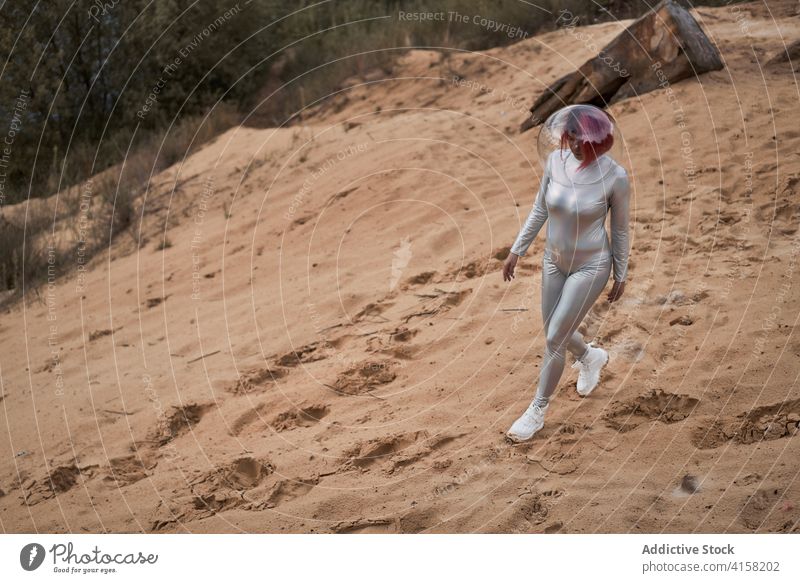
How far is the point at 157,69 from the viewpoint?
12125 millimetres

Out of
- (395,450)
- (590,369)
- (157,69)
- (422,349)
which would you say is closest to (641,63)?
(422,349)

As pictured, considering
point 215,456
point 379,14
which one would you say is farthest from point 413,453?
point 379,14

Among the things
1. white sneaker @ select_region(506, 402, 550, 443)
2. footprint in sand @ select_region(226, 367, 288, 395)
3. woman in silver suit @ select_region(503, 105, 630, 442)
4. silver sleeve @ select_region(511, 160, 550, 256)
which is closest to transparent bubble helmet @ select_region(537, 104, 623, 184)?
woman in silver suit @ select_region(503, 105, 630, 442)

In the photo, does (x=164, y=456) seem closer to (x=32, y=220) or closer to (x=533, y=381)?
(x=533, y=381)

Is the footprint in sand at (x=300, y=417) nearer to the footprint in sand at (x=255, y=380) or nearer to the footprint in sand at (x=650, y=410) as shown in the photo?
the footprint in sand at (x=255, y=380)

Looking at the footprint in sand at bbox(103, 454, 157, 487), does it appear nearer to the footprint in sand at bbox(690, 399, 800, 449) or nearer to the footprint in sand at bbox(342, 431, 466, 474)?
the footprint in sand at bbox(342, 431, 466, 474)

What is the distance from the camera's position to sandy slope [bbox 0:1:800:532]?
457 cm

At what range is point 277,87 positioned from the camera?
487 inches

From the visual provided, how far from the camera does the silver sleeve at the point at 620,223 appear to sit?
14.3ft

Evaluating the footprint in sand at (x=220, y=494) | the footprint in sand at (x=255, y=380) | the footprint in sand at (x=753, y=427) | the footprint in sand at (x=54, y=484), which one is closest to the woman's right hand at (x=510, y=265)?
the footprint in sand at (x=753, y=427)

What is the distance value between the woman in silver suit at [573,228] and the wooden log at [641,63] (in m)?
4.01

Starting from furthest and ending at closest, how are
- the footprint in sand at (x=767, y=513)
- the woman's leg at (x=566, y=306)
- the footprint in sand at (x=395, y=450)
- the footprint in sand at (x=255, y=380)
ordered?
1. the footprint in sand at (x=255, y=380)
2. the footprint in sand at (x=395, y=450)
3. the woman's leg at (x=566, y=306)
4. the footprint in sand at (x=767, y=513)

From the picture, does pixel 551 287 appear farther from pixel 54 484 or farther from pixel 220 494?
pixel 54 484

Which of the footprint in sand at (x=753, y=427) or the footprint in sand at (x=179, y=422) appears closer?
the footprint in sand at (x=753, y=427)
